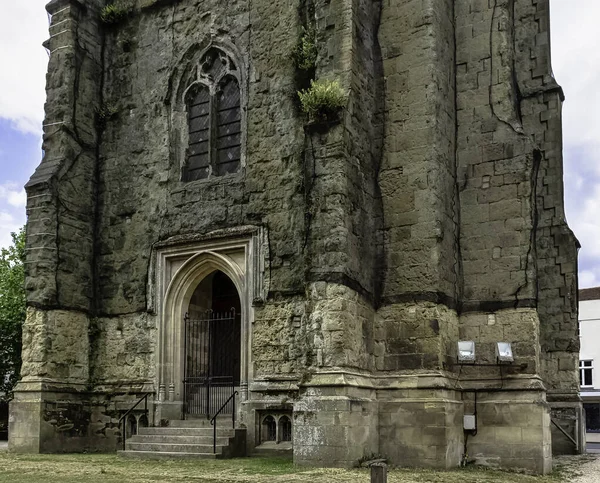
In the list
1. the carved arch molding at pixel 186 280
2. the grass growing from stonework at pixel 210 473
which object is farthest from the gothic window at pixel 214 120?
the grass growing from stonework at pixel 210 473

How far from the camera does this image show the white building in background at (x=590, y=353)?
39.8 meters

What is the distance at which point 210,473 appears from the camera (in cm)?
1080

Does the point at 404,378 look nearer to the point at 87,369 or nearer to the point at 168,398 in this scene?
the point at 168,398

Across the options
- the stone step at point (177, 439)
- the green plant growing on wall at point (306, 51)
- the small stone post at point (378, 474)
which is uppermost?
the green plant growing on wall at point (306, 51)

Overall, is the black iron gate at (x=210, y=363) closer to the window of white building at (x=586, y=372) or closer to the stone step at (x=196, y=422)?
the stone step at (x=196, y=422)

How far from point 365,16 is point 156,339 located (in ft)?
24.1

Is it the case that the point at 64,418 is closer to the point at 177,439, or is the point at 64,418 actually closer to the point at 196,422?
→ the point at 196,422

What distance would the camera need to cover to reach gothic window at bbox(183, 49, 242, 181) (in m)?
15.7

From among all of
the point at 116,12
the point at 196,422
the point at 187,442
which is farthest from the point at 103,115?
the point at 187,442

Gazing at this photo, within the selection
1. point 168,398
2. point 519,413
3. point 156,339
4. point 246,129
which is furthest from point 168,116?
point 519,413

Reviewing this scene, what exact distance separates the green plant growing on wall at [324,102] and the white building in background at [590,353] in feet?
104

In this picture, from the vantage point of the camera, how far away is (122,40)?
1744 cm

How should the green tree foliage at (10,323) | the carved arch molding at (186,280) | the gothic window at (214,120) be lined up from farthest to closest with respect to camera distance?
the green tree foliage at (10,323), the gothic window at (214,120), the carved arch molding at (186,280)

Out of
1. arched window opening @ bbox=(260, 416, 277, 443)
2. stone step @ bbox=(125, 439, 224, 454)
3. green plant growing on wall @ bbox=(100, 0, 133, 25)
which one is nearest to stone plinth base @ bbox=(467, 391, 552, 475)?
arched window opening @ bbox=(260, 416, 277, 443)
